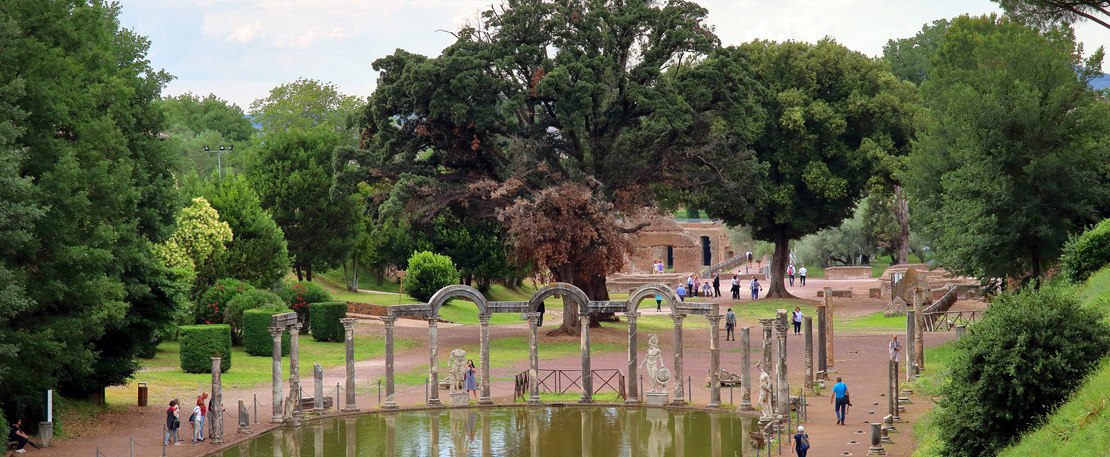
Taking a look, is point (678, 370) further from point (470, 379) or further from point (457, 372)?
point (457, 372)

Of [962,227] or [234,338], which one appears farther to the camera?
[234,338]

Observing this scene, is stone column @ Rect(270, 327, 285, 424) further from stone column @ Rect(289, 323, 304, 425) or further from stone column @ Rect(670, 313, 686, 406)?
stone column @ Rect(670, 313, 686, 406)

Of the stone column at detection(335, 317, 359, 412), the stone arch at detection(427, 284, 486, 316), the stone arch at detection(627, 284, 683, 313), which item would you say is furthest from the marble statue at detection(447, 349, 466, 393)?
the stone arch at detection(627, 284, 683, 313)

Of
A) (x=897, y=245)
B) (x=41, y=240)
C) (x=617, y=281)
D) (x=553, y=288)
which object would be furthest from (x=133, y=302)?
(x=897, y=245)

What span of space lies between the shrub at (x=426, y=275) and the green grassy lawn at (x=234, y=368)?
1016 cm

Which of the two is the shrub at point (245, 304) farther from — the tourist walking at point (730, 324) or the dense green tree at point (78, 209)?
the tourist walking at point (730, 324)

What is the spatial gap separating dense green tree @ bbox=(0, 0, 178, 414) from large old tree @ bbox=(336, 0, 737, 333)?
11.8 meters

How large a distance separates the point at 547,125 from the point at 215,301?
13.8 meters

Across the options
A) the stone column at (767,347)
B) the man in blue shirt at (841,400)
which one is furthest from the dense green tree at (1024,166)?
the man in blue shirt at (841,400)

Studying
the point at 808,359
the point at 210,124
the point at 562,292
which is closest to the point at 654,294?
the point at 562,292

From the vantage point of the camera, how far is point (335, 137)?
2095 inches

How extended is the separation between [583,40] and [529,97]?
9.53 feet

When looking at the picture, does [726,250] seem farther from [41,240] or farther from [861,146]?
[41,240]

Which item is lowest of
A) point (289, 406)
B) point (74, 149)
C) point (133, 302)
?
point (289, 406)
